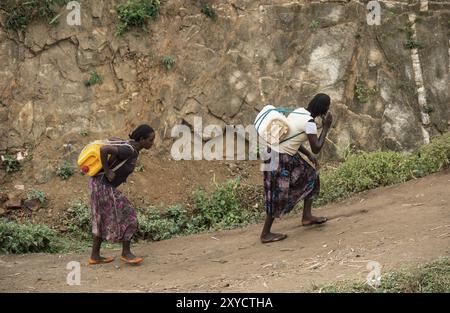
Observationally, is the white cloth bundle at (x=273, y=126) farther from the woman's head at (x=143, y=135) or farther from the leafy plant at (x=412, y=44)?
the leafy plant at (x=412, y=44)

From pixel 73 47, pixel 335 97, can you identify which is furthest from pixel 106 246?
pixel 335 97

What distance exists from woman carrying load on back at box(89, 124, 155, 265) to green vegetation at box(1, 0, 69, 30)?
410 cm

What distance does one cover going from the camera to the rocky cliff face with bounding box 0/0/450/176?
9.51 meters

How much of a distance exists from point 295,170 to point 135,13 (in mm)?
4336

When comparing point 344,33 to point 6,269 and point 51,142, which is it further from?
point 6,269

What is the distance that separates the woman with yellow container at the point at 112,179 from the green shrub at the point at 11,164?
129 inches

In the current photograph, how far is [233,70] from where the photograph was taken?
32.5 feet

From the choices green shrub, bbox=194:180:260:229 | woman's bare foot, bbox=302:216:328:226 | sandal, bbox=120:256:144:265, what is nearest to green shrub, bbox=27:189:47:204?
green shrub, bbox=194:180:260:229

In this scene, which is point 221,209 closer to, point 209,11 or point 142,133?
point 142,133

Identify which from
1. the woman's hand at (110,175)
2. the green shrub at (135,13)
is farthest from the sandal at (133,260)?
the green shrub at (135,13)

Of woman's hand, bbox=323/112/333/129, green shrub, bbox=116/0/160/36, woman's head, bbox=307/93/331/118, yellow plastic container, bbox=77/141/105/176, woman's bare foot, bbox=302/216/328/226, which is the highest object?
green shrub, bbox=116/0/160/36

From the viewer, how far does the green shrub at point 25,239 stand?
23.5 ft

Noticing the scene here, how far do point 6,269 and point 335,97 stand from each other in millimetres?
5484

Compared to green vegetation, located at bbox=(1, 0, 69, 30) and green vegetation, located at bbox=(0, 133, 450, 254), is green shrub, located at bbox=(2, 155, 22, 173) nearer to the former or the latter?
green vegetation, located at bbox=(0, 133, 450, 254)
